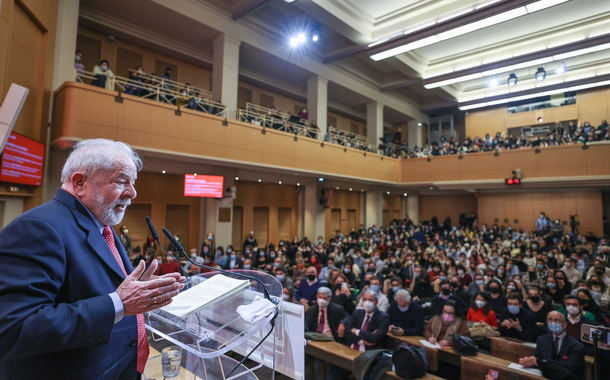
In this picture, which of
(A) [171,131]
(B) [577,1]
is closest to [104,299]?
(A) [171,131]

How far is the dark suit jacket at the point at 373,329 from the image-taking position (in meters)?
4.16

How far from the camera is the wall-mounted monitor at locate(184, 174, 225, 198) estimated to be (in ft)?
30.8

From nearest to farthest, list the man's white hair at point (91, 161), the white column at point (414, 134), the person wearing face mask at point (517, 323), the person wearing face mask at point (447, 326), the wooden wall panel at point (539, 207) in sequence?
1. the man's white hair at point (91, 161)
2. the person wearing face mask at point (447, 326)
3. the person wearing face mask at point (517, 323)
4. the wooden wall panel at point (539, 207)
5. the white column at point (414, 134)

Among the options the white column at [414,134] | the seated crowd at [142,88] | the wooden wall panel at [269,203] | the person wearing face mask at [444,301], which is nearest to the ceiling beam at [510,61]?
the white column at [414,134]

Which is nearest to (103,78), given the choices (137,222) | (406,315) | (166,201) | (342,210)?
(166,201)

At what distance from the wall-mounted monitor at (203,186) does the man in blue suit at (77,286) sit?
8.37 m

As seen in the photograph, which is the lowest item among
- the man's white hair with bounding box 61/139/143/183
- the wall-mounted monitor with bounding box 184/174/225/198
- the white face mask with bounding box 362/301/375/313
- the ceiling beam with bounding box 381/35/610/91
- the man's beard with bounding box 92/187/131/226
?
the white face mask with bounding box 362/301/375/313

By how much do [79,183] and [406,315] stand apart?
182 inches

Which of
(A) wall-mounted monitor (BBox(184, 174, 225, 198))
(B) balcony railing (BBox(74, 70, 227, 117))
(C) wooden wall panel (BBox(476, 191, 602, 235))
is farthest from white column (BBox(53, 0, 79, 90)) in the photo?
(C) wooden wall panel (BBox(476, 191, 602, 235))

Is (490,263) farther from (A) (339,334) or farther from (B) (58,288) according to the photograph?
(B) (58,288)

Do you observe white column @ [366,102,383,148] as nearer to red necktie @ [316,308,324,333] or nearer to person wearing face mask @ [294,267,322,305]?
person wearing face mask @ [294,267,322,305]

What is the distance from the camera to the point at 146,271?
1.20 m

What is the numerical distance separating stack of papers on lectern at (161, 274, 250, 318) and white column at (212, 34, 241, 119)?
9.31m

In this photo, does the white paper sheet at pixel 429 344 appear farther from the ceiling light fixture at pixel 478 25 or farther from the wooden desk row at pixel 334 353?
the ceiling light fixture at pixel 478 25
